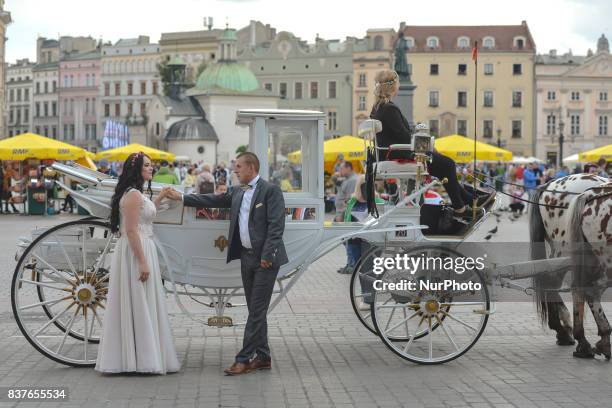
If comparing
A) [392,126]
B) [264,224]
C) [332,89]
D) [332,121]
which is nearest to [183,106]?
[332,121]

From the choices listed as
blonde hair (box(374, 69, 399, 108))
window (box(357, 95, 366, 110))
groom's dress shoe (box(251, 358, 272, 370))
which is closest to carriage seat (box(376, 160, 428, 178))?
blonde hair (box(374, 69, 399, 108))

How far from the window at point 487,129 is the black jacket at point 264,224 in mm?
111326

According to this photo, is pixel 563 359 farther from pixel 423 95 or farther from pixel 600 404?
pixel 423 95

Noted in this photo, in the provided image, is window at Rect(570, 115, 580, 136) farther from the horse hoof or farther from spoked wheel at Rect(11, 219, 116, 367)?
spoked wheel at Rect(11, 219, 116, 367)

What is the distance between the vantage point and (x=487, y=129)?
11925 centimetres

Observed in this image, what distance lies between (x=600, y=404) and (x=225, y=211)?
330 cm

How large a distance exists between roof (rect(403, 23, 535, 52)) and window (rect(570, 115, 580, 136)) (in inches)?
336

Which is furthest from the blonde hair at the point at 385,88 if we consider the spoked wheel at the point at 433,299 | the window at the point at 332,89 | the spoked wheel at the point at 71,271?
the window at the point at 332,89

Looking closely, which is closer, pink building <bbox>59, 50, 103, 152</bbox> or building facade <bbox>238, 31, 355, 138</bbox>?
building facade <bbox>238, 31, 355, 138</bbox>

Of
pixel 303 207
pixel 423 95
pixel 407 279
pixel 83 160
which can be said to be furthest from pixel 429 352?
pixel 423 95

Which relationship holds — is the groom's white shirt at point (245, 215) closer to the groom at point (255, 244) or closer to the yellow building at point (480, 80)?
the groom at point (255, 244)

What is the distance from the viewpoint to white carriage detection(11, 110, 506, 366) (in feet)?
28.7

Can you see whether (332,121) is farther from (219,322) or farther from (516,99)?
(219,322)

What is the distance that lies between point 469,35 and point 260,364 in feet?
376
